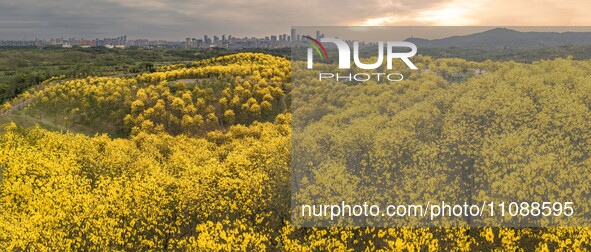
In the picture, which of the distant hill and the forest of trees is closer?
the forest of trees

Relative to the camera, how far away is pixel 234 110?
10238 centimetres

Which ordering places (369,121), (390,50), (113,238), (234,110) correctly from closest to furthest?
(113,238) → (390,50) → (369,121) → (234,110)

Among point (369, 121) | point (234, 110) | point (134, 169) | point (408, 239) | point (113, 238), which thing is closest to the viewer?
point (408, 239)

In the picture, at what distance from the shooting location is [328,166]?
124 ft

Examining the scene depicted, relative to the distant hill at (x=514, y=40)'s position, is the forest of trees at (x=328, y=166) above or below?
below

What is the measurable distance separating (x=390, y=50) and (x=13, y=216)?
32.3 m

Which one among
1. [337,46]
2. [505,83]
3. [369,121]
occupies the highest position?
[337,46]

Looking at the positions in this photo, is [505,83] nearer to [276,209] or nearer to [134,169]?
[276,209]

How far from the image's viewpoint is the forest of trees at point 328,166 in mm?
30562

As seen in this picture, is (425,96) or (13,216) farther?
(425,96)

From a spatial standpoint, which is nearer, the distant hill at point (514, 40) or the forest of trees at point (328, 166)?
the forest of trees at point (328, 166)

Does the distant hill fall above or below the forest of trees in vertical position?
above

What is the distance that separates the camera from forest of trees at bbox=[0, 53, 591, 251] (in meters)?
30.6

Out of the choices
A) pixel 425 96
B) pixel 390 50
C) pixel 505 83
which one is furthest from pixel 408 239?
A: pixel 505 83
